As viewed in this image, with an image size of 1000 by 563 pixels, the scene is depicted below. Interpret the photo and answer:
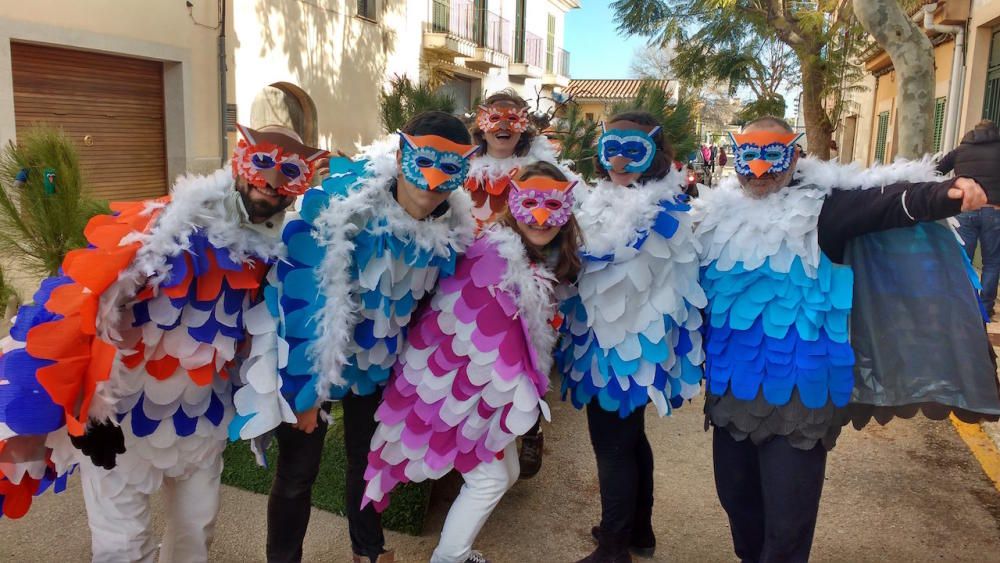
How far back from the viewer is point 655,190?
2535 mm

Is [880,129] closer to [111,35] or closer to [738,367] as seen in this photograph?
[111,35]

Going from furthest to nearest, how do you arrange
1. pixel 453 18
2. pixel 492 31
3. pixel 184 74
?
1. pixel 492 31
2. pixel 453 18
3. pixel 184 74

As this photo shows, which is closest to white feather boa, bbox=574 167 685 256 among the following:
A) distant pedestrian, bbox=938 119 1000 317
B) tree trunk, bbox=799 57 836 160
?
distant pedestrian, bbox=938 119 1000 317

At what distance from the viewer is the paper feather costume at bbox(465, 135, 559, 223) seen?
3533 millimetres

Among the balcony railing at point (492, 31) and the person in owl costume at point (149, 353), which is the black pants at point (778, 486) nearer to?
the person in owl costume at point (149, 353)

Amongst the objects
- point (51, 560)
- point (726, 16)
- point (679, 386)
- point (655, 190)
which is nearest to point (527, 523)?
point (679, 386)

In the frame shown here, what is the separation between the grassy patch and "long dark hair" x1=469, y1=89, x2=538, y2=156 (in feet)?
5.07

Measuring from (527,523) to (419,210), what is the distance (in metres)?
1.59

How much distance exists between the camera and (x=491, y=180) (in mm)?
3545

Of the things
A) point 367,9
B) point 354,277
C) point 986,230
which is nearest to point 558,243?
point 354,277

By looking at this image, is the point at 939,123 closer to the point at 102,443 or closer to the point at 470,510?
the point at 470,510

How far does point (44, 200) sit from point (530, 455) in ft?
8.22

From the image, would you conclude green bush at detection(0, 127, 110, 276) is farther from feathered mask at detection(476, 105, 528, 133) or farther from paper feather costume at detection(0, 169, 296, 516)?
feathered mask at detection(476, 105, 528, 133)

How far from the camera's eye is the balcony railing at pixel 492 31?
731 inches
